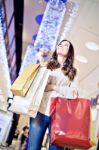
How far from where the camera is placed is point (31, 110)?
59.9 inches

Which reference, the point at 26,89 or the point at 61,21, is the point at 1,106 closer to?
the point at 61,21

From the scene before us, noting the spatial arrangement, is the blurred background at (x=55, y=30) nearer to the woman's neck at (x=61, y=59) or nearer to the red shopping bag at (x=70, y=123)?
the woman's neck at (x=61, y=59)

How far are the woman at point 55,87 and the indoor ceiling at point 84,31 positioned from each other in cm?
231

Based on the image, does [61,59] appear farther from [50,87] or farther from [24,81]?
[24,81]

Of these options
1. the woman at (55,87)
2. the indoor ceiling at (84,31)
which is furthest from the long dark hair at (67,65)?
the indoor ceiling at (84,31)

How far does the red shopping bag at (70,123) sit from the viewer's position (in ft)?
4.84

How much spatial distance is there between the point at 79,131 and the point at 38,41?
3874 mm

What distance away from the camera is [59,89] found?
5.52 ft

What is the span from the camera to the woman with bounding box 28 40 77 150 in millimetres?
1579

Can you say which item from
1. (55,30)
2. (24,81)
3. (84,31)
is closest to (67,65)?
(24,81)

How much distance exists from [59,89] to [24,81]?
23cm

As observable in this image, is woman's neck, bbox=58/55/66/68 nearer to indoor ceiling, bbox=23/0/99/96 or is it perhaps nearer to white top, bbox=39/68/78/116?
white top, bbox=39/68/78/116

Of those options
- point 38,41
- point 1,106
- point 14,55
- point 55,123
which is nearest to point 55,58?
point 55,123

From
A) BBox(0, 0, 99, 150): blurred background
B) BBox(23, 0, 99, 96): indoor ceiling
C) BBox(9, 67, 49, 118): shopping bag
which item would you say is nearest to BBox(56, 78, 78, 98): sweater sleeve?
BBox(9, 67, 49, 118): shopping bag
